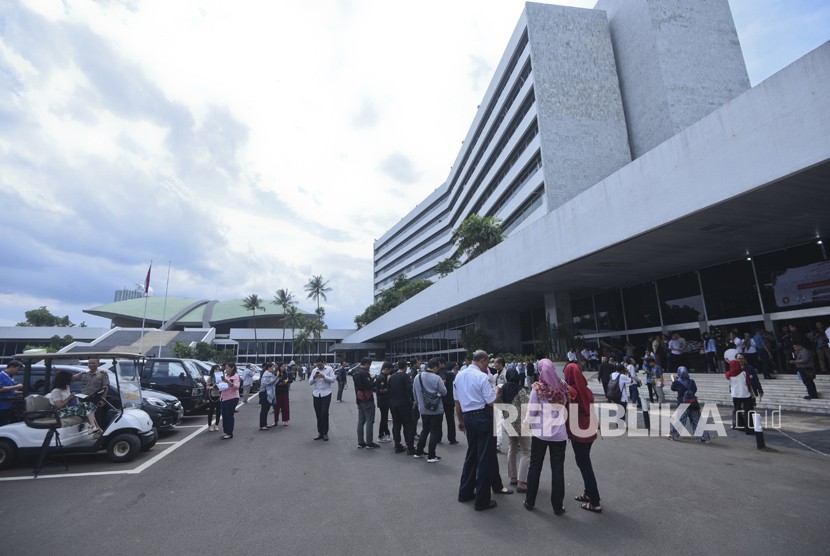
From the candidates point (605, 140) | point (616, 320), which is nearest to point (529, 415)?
point (616, 320)

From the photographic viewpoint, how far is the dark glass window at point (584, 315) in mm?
23062

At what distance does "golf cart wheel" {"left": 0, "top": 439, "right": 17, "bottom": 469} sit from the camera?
6660 millimetres

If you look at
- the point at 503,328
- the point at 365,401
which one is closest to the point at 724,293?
the point at 503,328

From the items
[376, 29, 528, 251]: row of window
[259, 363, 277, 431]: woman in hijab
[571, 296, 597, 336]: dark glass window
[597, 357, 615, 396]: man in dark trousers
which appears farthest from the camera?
[376, 29, 528, 251]: row of window

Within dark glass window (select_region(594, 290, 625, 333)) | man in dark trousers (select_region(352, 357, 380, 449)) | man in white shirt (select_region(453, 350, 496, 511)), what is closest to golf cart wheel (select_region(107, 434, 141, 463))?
man in dark trousers (select_region(352, 357, 380, 449))

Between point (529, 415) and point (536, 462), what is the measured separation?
503 millimetres

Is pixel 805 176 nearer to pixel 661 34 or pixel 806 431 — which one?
pixel 806 431

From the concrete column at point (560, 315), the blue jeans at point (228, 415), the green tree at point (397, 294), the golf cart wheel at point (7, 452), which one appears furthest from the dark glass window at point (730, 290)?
the green tree at point (397, 294)

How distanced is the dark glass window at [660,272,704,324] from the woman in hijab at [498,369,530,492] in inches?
610

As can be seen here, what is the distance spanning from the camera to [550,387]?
4.73 meters

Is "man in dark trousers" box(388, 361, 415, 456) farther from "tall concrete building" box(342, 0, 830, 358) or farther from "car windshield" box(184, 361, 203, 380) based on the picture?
"car windshield" box(184, 361, 203, 380)

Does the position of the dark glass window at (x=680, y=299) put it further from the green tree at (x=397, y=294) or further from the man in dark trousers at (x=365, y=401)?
the green tree at (x=397, y=294)

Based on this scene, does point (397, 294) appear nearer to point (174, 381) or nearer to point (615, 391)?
point (174, 381)

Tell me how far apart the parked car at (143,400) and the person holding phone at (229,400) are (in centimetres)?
137
